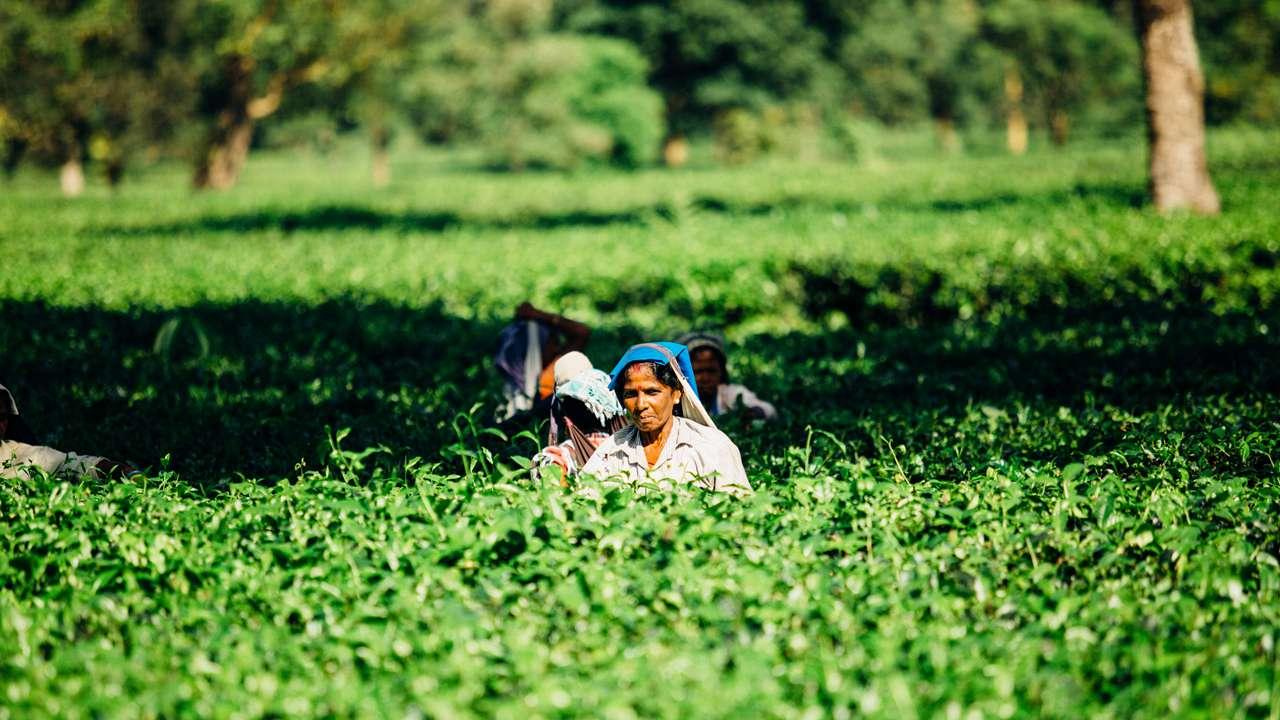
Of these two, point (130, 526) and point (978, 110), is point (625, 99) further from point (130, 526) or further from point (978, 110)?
point (130, 526)

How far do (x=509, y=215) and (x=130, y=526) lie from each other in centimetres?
2125

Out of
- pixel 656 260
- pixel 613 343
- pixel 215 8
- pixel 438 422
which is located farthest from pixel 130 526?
pixel 215 8

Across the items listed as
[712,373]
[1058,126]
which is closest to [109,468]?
[712,373]

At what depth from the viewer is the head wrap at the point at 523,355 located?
7125 mm

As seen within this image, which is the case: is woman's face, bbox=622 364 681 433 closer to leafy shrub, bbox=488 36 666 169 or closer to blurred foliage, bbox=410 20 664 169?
blurred foliage, bbox=410 20 664 169

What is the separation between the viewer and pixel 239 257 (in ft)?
49.3

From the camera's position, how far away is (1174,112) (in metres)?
15.7

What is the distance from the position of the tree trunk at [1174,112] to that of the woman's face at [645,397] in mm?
12908

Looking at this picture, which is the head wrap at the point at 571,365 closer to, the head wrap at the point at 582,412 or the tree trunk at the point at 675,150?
the head wrap at the point at 582,412

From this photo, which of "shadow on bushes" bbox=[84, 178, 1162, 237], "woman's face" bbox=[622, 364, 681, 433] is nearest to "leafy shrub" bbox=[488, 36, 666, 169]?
"shadow on bushes" bbox=[84, 178, 1162, 237]

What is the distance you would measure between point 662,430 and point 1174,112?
13.5 metres

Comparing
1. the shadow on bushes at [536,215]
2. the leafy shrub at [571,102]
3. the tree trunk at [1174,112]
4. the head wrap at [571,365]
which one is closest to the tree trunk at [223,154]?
the leafy shrub at [571,102]

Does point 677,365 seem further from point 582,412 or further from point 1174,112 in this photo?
point 1174,112

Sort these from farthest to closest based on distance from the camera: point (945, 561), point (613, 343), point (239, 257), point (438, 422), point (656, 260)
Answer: point (239, 257), point (656, 260), point (613, 343), point (438, 422), point (945, 561)
